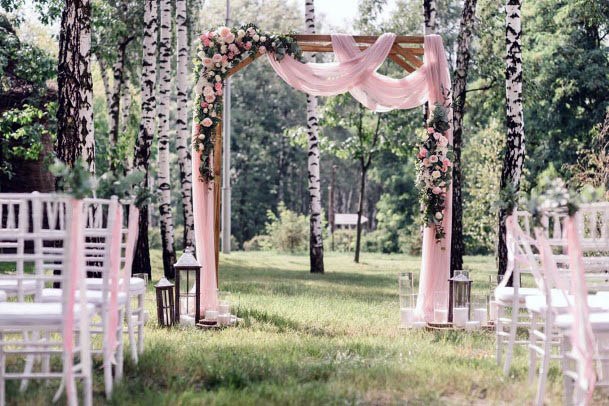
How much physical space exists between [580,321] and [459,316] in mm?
4645

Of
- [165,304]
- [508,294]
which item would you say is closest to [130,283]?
[165,304]

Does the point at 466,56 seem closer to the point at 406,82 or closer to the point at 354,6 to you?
the point at 406,82

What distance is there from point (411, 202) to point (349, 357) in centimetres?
3652

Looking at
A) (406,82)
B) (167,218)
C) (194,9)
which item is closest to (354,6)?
(194,9)

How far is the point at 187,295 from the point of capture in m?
9.59

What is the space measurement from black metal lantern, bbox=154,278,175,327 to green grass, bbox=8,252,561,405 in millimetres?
253

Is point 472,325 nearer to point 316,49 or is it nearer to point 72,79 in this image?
point 316,49

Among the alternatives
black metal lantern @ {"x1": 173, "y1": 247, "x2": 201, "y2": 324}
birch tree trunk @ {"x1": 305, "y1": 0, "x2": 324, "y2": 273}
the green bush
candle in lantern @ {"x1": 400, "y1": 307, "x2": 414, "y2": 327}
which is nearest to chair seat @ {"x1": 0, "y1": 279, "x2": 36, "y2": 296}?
black metal lantern @ {"x1": 173, "y1": 247, "x2": 201, "y2": 324}

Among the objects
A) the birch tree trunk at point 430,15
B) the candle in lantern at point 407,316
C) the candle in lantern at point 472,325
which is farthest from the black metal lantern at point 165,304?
the birch tree trunk at point 430,15

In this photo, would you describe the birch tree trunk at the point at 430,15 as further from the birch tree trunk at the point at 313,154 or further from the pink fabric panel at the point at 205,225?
the pink fabric panel at the point at 205,225

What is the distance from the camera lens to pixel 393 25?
26.2 m

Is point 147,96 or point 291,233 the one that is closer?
point 147,96

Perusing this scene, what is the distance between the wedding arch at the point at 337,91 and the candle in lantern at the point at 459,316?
0.56 metres

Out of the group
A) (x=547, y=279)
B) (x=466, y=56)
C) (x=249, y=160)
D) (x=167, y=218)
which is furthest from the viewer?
(x=249, y=160)
